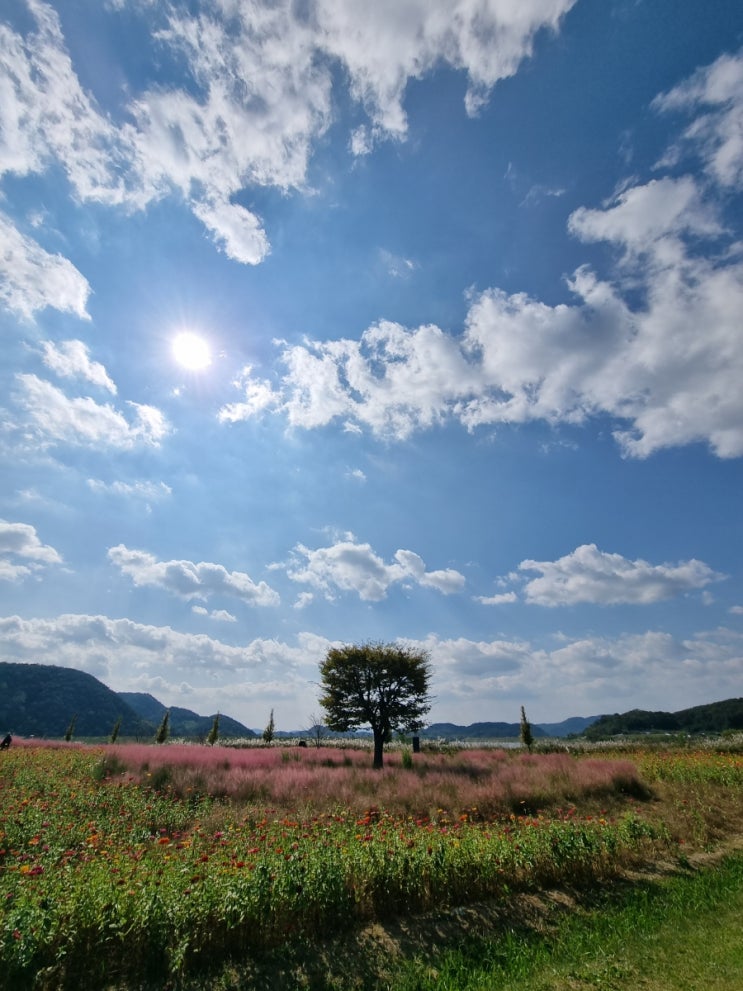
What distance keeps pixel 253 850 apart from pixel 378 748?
17352mm

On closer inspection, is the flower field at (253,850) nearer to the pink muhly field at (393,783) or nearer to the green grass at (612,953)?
the pink muhly field at (393,783)

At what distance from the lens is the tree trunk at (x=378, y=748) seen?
68.5 ft

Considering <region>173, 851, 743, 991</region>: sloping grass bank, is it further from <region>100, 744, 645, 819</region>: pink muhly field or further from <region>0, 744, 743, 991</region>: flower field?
<region>100, 744, 645, 819</region>: pink muhly field

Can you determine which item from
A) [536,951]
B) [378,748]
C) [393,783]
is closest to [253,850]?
[536,951]

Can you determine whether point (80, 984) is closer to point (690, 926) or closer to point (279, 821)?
point (279, 821)

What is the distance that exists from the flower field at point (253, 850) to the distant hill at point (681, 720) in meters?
106

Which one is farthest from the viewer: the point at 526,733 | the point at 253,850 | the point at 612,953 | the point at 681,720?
the point at 681,720

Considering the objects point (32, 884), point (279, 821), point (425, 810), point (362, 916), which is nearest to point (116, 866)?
point (32, 884)

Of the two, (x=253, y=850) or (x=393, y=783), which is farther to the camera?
(x=393, y=783)

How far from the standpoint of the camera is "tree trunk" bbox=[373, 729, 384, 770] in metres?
20.9

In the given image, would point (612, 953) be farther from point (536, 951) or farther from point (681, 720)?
point (681, 720)

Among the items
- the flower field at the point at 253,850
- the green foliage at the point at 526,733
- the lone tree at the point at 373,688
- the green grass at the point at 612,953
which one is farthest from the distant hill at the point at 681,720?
the green grass at the point at 612,953

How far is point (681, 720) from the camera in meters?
117

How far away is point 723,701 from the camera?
123 meters
